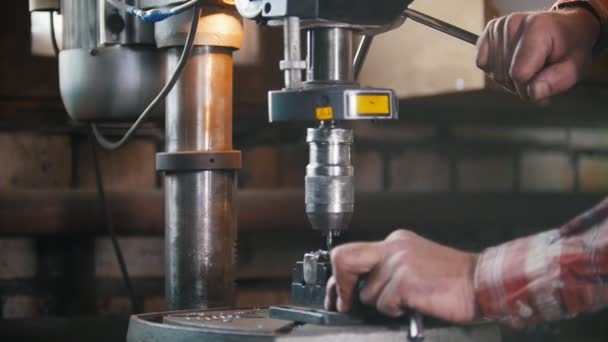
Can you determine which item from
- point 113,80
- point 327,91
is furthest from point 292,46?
point 113,80

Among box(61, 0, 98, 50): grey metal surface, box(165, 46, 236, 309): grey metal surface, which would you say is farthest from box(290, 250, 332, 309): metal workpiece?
box(61, 0, 98, 50): grey metal surface

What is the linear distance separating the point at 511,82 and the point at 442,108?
1.22m

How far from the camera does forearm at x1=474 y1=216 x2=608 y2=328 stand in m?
0.84

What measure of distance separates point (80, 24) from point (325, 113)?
20.5 inches

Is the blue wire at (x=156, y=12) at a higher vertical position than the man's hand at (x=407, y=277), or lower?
higher

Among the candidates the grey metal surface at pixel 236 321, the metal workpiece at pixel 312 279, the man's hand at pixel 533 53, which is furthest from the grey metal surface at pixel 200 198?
the man's hand at pixel 533 53

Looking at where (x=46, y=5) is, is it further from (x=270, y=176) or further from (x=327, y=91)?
(x=270, y=176)

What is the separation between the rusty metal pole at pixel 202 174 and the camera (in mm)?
1173

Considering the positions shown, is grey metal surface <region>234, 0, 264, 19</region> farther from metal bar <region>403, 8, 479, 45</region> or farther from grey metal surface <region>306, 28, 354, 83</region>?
metal bar <region>403, 8, 479, 45</region>

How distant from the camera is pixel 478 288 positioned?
0.86 meters

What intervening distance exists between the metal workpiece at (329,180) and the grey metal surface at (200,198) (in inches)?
10.0

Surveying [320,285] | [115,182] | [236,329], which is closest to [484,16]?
[320,285]

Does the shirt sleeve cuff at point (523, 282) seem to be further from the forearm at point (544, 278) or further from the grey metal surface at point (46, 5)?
the grey metal surface at point (46, 5)

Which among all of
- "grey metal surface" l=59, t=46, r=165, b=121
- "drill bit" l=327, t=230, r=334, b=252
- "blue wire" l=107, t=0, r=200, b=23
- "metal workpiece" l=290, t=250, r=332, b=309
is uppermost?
"blue wire" l=107, t=0, r=200, b=23
